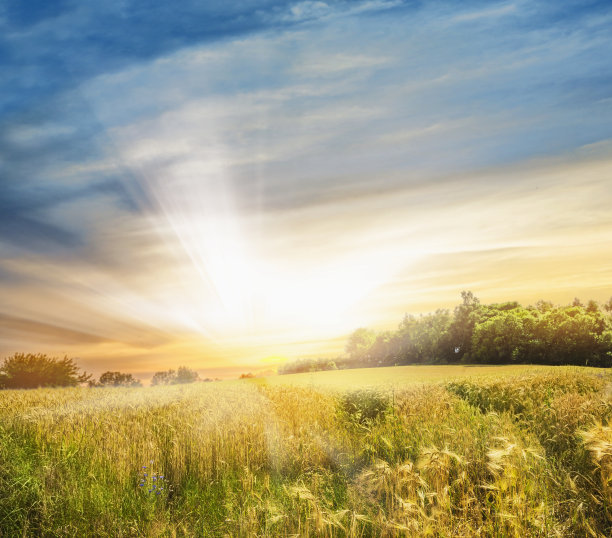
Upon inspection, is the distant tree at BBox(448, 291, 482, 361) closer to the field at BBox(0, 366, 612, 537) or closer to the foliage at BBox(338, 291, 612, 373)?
the foliage at BBox(338, 291, 612, 373)

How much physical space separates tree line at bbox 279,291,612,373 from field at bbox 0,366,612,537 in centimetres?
3580

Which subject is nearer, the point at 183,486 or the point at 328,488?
the point at 328,488

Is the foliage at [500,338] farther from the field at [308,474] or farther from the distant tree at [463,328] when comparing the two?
the field at [308,474]

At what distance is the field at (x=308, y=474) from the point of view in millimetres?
4453

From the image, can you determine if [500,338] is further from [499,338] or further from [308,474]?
[308,474]

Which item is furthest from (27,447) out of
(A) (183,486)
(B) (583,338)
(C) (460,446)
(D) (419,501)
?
(B) (583,338)

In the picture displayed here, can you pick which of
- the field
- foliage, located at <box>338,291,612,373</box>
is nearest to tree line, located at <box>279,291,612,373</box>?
foliage, located at <box>338,291,612,373</box>

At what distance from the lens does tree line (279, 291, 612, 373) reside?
39.7 meters

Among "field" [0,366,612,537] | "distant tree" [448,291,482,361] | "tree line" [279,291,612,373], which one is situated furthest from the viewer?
"distant tree" [448,291,482,361]

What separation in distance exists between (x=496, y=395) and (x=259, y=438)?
26.5 feet

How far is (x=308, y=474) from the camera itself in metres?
5.95

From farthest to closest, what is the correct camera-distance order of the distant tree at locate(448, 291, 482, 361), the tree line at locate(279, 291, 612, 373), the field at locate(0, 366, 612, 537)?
the distant tree at locate(448, 291, 482, 361), the tree line at locate(279, 291, 612, 373), the field at locate(0, 366, 612, 537)

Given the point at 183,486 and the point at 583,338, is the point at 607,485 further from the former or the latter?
the point at 583,338

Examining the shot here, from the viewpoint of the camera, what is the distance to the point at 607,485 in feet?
17.6
